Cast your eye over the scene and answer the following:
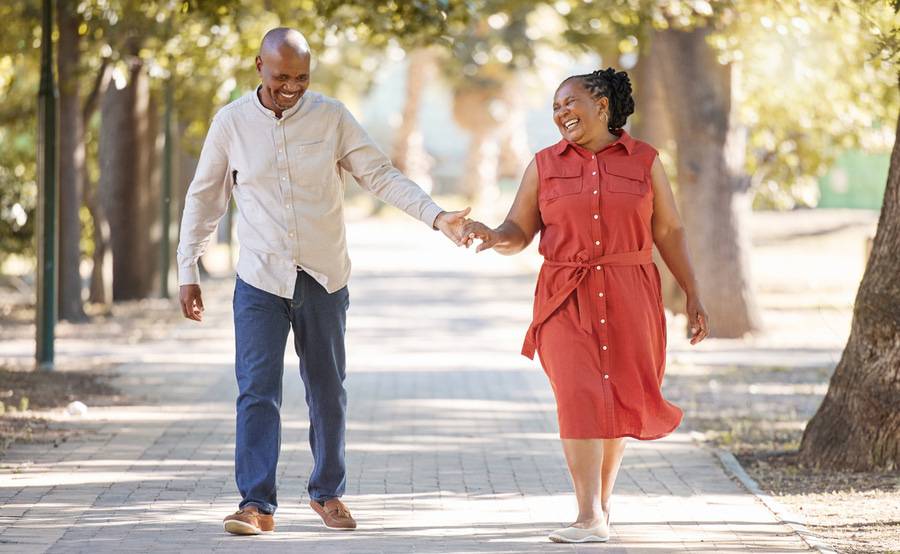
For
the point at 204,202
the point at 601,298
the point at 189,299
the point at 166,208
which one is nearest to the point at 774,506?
the point at 601,298

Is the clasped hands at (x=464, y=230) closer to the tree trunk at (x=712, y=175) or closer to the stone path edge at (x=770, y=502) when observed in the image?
the stone path edge at (x=770, y=502)

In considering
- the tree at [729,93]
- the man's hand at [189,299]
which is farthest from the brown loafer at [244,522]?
the tree at [729,93]

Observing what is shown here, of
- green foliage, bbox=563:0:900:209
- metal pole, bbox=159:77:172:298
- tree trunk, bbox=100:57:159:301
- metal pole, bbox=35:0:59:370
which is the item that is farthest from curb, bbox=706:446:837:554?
metal pole, bbox=159:77:172:298

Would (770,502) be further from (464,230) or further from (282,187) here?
(282,187)

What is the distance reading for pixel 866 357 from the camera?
9.07 m

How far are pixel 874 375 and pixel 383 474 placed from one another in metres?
2.70

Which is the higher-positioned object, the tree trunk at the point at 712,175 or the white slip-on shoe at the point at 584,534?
the tree trunk at the point at 712,175

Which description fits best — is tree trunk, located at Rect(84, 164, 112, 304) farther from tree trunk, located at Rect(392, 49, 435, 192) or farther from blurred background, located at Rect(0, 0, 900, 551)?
tree trunk, located at Rect(392, 49, 435, 192)

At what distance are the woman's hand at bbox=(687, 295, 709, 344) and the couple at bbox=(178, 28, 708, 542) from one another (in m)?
0.16

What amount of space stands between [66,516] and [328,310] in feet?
5.38

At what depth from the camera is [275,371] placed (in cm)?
686

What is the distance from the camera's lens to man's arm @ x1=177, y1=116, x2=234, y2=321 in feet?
22.6

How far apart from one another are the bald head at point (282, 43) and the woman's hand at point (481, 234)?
96 cm

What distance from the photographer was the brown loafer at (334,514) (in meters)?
7.09
